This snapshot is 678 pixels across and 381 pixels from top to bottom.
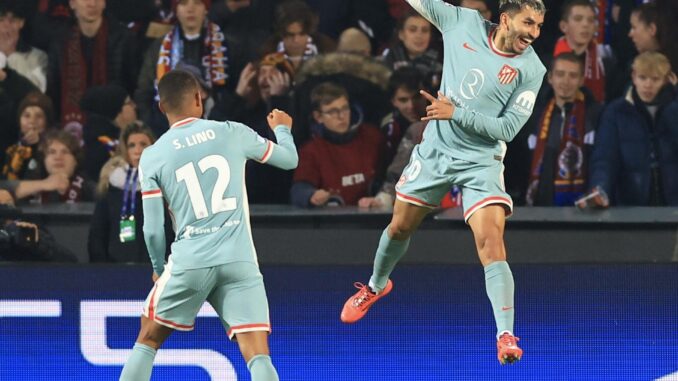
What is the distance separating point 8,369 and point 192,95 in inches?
88.2

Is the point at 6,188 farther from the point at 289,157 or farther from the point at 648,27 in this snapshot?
the point at 648,27

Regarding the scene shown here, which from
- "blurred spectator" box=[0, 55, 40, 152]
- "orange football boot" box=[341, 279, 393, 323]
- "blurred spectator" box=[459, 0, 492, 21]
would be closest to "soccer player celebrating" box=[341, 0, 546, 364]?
"orange football boot" box=[341, 279, 393, 323]

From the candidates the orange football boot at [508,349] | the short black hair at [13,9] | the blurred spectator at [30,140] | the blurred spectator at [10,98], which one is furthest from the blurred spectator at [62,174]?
the orange football boot at [508,349]

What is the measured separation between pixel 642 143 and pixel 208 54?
2.73 meters

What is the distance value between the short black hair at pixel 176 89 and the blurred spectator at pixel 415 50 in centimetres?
322

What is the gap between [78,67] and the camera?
10.4m

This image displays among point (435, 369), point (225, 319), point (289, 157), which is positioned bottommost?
point (435, 369)

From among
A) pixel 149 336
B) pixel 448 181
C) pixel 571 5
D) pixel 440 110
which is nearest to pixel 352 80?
pixel 571 5

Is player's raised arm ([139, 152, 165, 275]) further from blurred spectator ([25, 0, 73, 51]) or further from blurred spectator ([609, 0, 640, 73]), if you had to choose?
blurred spectator ([609, 0, 640, 73])

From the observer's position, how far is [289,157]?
7.06 meters

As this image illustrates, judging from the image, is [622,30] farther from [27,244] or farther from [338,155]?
[27,244]

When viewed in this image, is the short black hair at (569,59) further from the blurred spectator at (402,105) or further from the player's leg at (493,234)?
the player's leg at (493,234)

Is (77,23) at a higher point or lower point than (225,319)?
higher

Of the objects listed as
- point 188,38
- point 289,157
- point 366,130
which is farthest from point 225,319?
→ point 188,38
